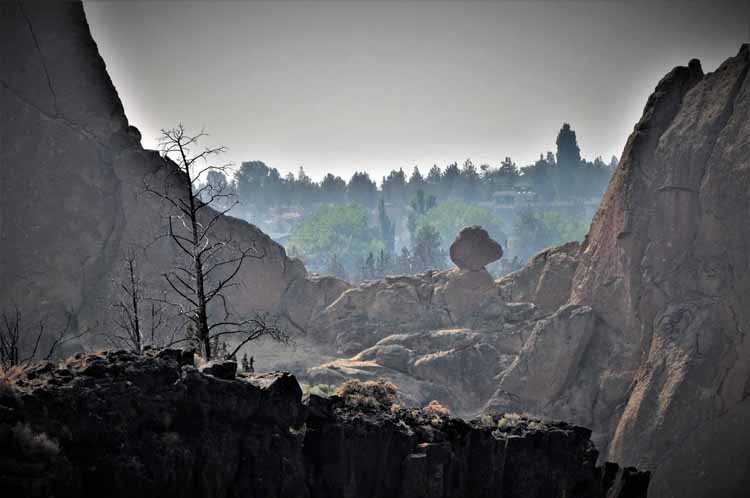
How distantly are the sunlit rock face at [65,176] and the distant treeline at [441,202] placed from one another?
79872 millimetres

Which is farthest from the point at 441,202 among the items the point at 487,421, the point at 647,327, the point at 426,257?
the point at 487,421

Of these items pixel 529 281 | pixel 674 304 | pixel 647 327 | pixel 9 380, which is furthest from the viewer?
pixel 529 281

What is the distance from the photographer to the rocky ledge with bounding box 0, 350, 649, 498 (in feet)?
29.7

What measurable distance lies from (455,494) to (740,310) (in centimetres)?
1793

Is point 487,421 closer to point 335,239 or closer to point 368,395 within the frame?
point 368,395

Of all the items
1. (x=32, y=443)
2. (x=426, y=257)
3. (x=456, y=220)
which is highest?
(x=456, y=220)

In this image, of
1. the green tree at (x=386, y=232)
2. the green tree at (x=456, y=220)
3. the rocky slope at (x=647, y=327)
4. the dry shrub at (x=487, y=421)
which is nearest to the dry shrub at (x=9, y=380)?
the dry shrub at (x=487, y=421)

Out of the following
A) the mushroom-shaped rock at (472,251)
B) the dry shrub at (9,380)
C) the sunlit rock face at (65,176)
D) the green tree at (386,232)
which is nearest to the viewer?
the dry shrub at (9,380)

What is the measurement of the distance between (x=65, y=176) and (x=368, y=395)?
84.4 ft

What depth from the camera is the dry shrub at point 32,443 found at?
8.48 metres

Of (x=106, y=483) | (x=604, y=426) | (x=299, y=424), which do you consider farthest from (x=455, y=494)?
(x=604, y=426)

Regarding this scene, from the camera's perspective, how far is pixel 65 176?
34188 mm

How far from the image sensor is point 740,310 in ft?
85.1

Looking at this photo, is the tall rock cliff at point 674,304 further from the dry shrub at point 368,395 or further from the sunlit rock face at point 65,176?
the sunlit rock face at point 65,176
